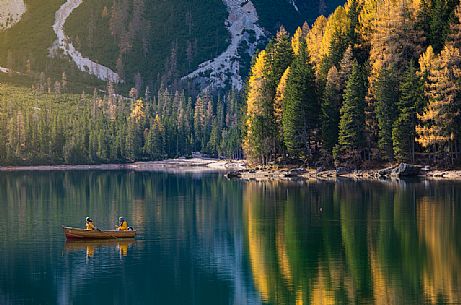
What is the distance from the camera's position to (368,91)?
12644cm

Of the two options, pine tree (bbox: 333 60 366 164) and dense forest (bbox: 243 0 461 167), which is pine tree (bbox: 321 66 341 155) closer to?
dense forest (bbox: 243 0 461 167)

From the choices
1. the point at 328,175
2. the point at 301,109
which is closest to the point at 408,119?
the point at 328,175

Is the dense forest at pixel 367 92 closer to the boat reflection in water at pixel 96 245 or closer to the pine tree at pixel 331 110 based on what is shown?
the pine tree at pixel 331 110

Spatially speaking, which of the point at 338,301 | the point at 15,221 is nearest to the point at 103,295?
the point at 338,301

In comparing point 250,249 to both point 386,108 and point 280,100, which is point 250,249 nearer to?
point 386,108

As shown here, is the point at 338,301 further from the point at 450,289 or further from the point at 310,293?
the point at 450,289

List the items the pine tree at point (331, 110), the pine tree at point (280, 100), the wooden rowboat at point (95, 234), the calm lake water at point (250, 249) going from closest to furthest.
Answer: the calm lake water at point (250, 249), the wooden rowboat at point (95, 234), the pine tree at point (331, 110), the pine tree at point (280, 100)

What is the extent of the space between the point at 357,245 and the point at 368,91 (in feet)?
222

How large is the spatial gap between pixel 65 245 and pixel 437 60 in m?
67.3

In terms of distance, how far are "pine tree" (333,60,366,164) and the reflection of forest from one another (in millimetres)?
23777

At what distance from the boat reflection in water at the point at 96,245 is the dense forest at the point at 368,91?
5888 cm

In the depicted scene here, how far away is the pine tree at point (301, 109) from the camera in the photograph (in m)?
130

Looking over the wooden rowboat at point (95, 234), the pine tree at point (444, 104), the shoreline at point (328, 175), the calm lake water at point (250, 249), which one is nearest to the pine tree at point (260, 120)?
the shoreline at point (328, 175)

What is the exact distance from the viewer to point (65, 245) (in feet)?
220
